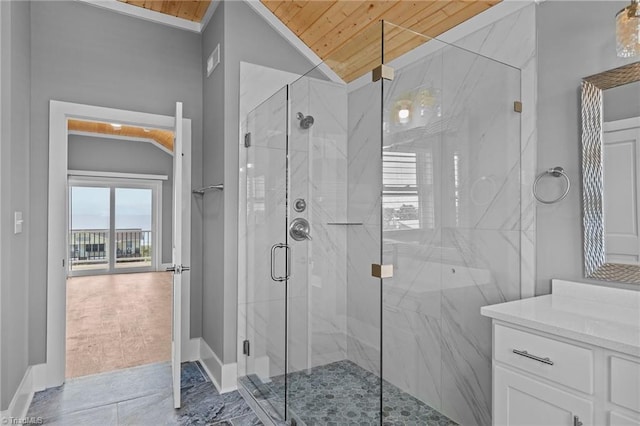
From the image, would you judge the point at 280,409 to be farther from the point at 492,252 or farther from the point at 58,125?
the point at 58,125

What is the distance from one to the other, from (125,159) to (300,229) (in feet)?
23.1

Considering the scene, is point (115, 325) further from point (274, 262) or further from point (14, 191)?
point (274, 262)

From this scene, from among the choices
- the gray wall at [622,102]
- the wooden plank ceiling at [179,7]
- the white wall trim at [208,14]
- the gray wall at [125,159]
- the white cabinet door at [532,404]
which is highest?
the wooden plank ceiling at [179,7]

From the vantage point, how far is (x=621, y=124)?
164 cm

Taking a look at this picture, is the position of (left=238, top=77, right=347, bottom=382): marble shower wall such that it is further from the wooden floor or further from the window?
the wooden floor

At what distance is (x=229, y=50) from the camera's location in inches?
112

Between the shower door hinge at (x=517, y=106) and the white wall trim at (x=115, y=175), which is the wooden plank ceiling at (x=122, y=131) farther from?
the shower door hinge at (x=517, y=106)

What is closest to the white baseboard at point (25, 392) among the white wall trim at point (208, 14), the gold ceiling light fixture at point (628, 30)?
the white wall trim at point (208, 14)

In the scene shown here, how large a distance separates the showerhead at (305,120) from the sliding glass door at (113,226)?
23.7 ft

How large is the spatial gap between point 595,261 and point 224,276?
2.24 meters

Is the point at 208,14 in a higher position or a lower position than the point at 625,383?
higher

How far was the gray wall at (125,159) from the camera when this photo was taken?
748 cm

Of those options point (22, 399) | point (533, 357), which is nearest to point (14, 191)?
point (22, 399)

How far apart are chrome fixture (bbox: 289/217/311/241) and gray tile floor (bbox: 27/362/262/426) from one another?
3.86 feet
